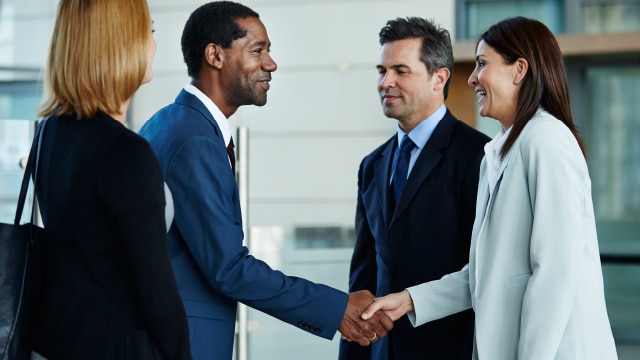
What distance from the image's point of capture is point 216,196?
7.70 feet

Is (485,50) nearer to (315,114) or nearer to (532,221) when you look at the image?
(532,221)

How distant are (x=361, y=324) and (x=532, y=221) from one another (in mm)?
816

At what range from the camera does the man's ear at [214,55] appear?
2.63m

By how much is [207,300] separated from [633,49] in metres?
3.78

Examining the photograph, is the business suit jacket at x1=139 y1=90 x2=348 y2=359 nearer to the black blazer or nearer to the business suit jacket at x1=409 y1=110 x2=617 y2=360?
the black blazer

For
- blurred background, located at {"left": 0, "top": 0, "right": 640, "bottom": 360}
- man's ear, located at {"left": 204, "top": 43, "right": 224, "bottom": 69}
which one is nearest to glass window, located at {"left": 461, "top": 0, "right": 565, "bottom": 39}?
blurred background, located at {"left": 0, "top": 0, "right": 640, "bottom": 360}

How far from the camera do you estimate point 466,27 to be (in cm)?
546

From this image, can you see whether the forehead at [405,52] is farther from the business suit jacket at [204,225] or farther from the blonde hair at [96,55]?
the blonde hair at [96,55]

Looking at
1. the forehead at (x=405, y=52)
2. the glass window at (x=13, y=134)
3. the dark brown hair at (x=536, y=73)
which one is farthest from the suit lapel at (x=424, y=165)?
the glass window at (x=13, y=134)

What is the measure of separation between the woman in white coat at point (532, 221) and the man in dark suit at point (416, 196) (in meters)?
0.40

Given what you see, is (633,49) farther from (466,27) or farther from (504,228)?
Result: (504,228)

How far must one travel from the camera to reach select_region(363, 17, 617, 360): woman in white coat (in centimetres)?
208

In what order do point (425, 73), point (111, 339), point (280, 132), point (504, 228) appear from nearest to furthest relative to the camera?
point (111, 339)
point (504, 228)
point (425, 73)
point (280, 132)

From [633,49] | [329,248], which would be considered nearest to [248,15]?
[329,248]
